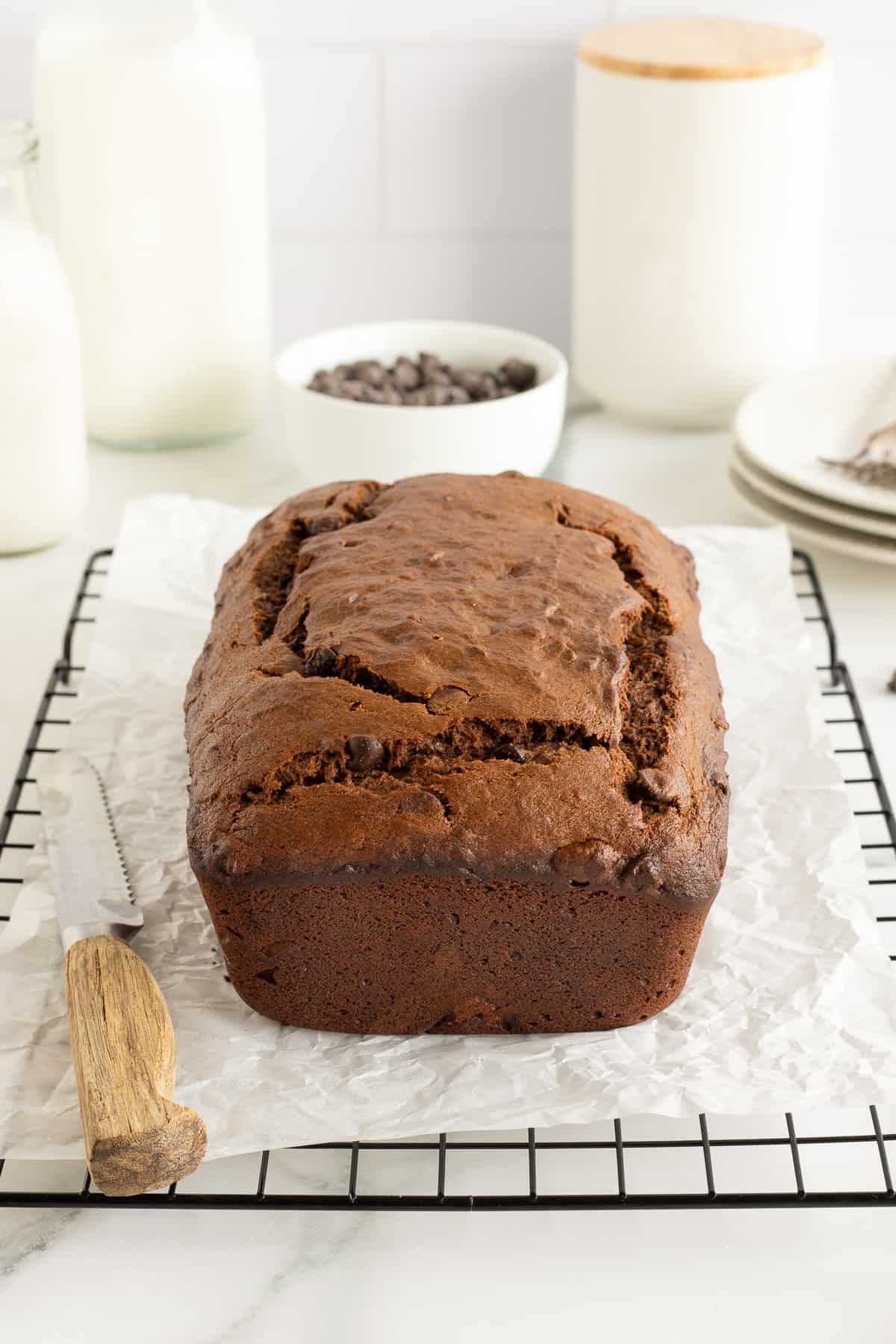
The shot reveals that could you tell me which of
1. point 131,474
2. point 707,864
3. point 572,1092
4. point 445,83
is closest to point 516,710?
point 707,864

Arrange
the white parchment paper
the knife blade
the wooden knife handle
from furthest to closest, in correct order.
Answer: the knife blade, the white parchment paper, the wooden knife handle

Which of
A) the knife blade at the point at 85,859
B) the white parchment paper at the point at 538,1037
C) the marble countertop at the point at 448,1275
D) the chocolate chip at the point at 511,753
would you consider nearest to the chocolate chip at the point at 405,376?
the white parchment paper at the point at 538,1037

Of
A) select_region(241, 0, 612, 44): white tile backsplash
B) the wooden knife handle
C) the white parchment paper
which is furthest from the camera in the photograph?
select_region(241, 0, 612, 44): white tile backsplash

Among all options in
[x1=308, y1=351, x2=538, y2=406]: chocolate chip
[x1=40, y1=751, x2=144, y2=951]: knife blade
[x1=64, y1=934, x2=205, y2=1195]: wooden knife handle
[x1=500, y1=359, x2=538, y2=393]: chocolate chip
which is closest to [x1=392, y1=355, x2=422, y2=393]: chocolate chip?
[x1=308, y1=351, x2=538, y2=406]: chocolate chip

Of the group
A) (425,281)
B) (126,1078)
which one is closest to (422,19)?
(425,281)

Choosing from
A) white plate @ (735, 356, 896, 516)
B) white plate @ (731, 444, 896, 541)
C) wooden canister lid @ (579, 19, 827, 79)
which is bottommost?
white plate @ (731, 444, 896, 541)

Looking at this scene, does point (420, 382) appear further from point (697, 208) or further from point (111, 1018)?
point (111, 1018)

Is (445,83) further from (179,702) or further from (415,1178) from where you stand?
(415,1178)

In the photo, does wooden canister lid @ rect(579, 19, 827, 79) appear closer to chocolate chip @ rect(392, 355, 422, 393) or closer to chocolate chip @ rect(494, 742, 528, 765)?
chocolate chip @ rect(392, 355, 422, 393)
